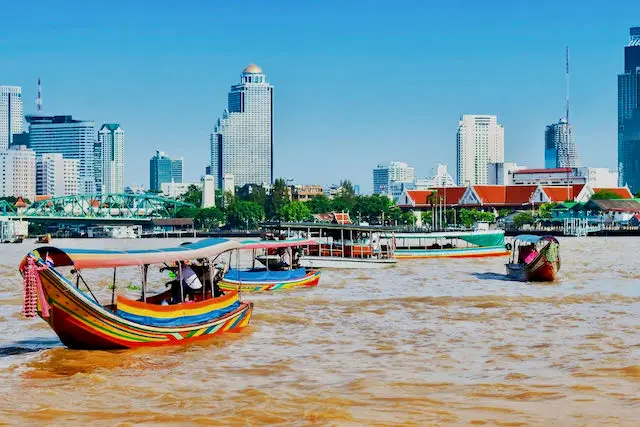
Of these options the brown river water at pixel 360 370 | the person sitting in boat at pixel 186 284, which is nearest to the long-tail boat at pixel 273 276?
the brown river water at pixel 360 370

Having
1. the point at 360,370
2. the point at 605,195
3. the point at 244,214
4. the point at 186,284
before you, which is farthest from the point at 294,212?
the point at 360,370

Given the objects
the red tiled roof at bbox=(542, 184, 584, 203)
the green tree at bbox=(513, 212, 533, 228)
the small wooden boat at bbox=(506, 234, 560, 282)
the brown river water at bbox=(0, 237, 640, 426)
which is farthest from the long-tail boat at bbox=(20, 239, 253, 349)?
the red tiled roof at bbox=(542, 184, 584, 203)

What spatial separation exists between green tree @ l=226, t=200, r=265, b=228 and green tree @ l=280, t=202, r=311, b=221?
18.1ft

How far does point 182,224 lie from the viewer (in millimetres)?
166000

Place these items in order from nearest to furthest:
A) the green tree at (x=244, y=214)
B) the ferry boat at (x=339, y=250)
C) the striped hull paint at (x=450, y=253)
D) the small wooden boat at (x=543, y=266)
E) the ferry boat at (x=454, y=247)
Result: the small wooden boat at (x=543, y=266) → the ferry boat at (x=339, y=250) → the striped hull paint at (x=450, y=253) → the ferry boat at (x=454, y=247) → the green tree at (x=244, y=214)

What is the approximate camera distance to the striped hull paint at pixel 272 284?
31188 millimetres

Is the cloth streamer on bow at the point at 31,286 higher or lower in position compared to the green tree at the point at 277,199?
lower

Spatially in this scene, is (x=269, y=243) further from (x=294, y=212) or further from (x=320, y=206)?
(x=320, y=206)

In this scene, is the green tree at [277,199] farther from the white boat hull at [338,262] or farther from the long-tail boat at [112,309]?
the long-tail boat at [112,309]

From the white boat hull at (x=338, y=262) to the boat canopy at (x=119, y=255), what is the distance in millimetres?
18431

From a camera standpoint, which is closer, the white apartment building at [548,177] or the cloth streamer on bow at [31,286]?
the cloth streamer on bow at [31,286]

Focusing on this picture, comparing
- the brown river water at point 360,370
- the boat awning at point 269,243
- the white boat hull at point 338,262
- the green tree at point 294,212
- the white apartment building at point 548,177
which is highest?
the white apartment building at point 548,177

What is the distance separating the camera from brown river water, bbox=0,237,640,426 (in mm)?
14547

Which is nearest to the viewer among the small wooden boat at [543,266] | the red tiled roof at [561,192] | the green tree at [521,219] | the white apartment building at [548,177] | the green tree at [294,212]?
the small wooden boat at [543,266]
